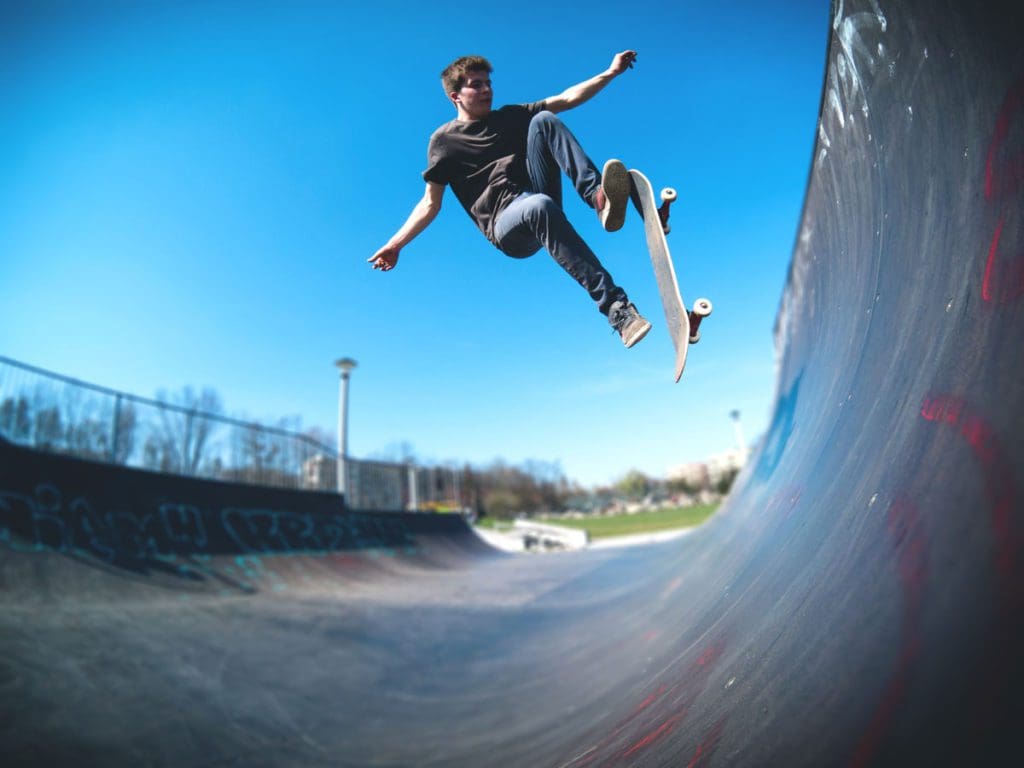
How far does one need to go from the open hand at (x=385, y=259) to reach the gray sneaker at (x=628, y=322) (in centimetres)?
123

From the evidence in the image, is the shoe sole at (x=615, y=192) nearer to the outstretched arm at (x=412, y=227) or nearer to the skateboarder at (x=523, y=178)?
the skateboarder at (x=523, y=178)

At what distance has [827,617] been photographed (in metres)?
0.96

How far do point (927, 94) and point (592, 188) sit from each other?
119 centimetres

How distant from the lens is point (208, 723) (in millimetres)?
2711

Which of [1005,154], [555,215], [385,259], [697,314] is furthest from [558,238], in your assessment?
[1005,154]

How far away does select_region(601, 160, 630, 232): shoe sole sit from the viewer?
213 centimetres

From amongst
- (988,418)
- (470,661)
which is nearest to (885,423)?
(988,418)

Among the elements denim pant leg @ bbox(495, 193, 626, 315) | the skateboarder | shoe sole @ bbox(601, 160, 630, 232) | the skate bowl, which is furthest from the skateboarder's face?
the skate bowl

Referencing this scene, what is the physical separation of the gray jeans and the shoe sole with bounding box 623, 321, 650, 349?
0.19 meters

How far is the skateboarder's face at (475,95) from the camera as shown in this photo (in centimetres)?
238

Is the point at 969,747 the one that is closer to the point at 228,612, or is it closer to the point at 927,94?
the point at 927,94

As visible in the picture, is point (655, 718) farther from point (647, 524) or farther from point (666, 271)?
point (647, 524)

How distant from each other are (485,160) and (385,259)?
743 millimetres

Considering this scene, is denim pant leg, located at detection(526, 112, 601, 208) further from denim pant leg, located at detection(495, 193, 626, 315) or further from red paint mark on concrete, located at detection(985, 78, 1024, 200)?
red paint mark on concrete, located at detection(985, 78, 1024, 200)
